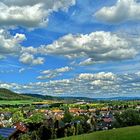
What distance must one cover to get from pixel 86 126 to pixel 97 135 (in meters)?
88.0

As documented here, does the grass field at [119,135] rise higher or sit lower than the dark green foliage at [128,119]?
lower

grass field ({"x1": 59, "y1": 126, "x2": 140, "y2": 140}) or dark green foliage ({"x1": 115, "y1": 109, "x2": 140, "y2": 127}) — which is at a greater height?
dark green foliage ({"x1": 115, "y1": 109, "x2": 140, "y2": 127})

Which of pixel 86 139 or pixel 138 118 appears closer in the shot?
pixel 86 139

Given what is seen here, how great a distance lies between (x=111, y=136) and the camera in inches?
1994

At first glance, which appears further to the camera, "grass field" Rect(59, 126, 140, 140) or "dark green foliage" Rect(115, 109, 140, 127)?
"dark green foliage" Rect(115, 109, 140, 127)

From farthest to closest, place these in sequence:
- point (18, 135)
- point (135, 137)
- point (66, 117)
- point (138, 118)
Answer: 1. point (66, 117)
2. point (138, 118)
3. point (18, 135)
4. point (135, 137)

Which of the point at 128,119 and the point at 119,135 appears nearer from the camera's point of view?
the point at 119,135

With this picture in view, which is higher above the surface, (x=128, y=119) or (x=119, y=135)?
(x=128, y=119)

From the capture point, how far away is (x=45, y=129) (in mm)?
101625

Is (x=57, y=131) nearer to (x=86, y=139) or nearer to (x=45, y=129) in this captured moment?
(x=45, y=129)

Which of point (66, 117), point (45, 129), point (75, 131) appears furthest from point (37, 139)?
point (66, 117)

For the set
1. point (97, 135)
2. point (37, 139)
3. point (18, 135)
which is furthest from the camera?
point (37, 139)

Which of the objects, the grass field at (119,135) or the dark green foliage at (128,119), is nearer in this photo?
the grass field at (119,135)

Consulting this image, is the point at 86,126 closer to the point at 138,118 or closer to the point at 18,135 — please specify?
the point at 138,118
